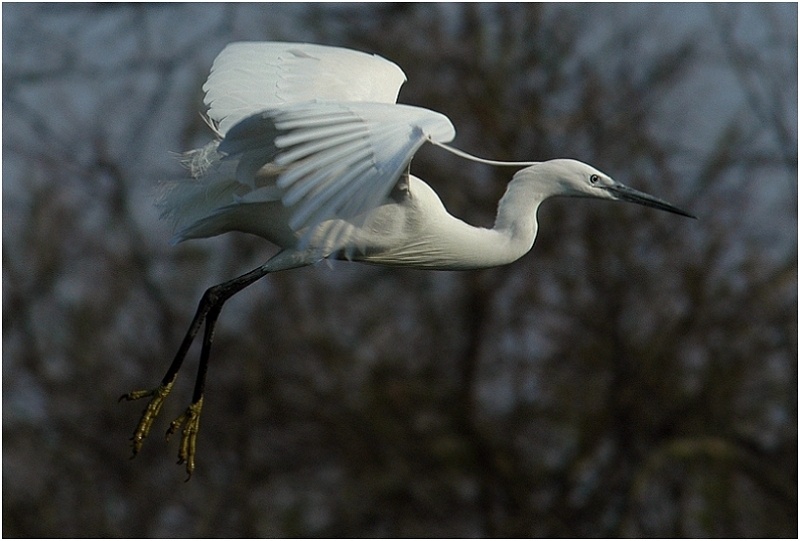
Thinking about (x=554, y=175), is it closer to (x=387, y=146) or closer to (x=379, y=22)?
(x=387, y=146)

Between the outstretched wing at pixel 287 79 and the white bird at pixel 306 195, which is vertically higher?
the outstretched wing at pixel 287 79

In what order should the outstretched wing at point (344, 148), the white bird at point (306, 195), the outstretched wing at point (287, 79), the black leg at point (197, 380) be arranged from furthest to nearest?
the outstretched wing at point (287, 79), the black leg at point (197, 380), the white bird at point (306, 195), the outstretched wing at point (344, 148)

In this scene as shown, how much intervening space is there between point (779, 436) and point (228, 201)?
6019 mm

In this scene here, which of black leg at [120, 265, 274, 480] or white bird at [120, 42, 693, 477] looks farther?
black leg at [120, 265, 274, 480]

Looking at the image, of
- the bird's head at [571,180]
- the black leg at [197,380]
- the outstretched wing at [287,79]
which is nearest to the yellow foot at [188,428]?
the black leg at [197,380]

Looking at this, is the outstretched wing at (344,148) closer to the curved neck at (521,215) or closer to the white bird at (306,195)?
the white bird at (306,195)

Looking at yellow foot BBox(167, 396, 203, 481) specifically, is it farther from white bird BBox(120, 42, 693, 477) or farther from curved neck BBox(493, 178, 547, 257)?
curved neck BBox(493, 178, 547, 257)

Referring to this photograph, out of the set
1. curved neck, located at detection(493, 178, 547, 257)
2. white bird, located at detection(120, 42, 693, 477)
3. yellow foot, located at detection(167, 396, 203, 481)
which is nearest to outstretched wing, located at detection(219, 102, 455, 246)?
white bird, located at detection(120, 42, 693, 477)

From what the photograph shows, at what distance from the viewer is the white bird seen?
2582mm

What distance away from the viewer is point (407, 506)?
8.69 meters

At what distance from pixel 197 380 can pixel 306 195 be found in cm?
69

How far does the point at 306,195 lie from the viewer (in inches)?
98.0

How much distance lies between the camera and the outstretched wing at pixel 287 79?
9.96 ft

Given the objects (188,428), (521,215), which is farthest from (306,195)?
(188,428)
